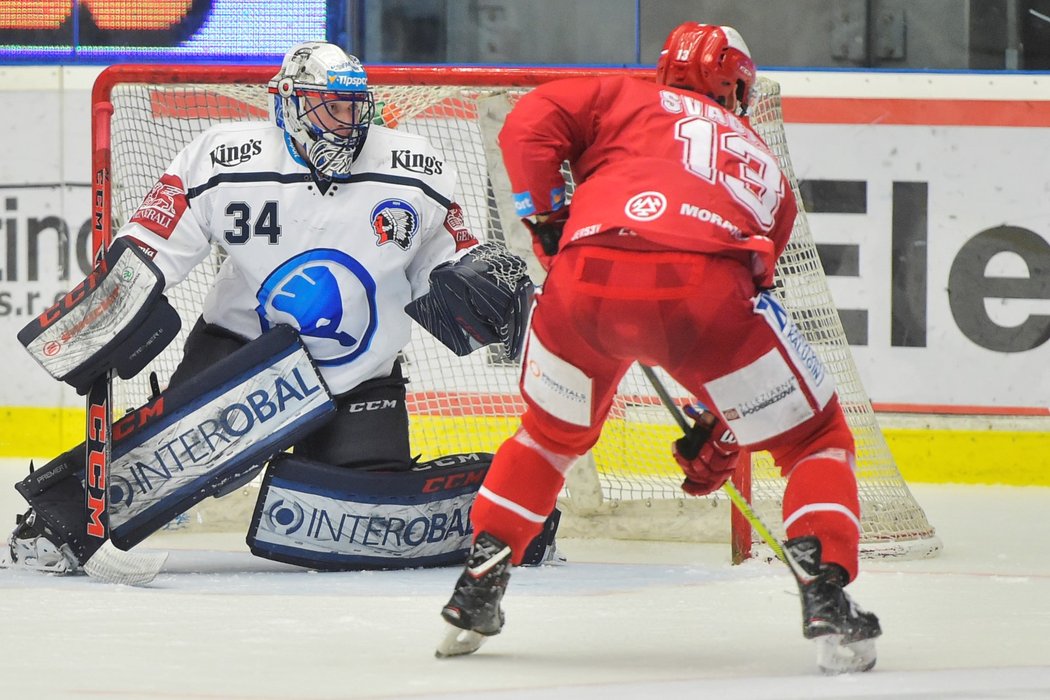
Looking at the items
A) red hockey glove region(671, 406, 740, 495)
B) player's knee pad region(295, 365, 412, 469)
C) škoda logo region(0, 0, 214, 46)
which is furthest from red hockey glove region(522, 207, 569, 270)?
škoda logo region(0, 0, 214, 46)

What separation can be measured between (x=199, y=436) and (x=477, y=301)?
0.66 m

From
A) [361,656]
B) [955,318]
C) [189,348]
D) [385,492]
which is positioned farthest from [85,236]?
[361,656]

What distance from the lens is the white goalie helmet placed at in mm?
3398

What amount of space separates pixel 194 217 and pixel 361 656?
1.35 meters

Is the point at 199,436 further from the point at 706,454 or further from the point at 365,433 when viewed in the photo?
the point at 706,454

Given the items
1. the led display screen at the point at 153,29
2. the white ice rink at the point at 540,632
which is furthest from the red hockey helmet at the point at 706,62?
the led display screen at the point at 153,29

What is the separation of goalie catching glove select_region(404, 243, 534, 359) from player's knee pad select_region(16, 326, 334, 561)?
29cm

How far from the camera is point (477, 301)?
11.1ft

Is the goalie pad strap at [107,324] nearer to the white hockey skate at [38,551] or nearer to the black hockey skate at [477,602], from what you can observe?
the white hockey skate at [38,551]

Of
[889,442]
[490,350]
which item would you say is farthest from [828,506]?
[889,442]

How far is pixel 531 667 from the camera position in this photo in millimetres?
2352

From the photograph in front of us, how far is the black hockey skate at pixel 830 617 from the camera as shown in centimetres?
228

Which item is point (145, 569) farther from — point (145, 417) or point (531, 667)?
point (531, 667)

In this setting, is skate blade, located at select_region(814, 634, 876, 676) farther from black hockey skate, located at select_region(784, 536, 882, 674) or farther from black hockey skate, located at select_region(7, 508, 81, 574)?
black hockey skate, located at select_region(7, 508, 81, 574)
